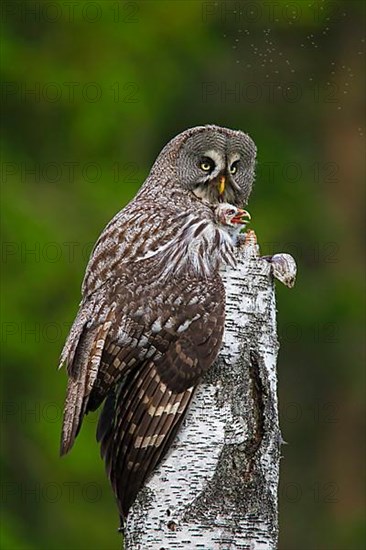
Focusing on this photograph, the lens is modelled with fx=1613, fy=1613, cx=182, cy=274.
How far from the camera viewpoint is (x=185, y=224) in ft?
19.5

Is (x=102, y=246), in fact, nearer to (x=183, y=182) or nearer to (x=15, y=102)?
(x=183, y=182)

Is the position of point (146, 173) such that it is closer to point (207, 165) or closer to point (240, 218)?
point (207, 165)

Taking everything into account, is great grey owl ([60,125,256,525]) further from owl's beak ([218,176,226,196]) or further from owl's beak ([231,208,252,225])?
owl's beak ([218,176,226,196])

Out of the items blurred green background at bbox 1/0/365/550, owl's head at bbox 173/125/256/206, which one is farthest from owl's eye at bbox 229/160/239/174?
blurred green background at bbox 1/0/365/550

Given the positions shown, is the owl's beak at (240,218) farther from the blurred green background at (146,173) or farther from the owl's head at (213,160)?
the blurred green background at (146,173)

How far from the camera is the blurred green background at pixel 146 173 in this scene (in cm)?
1127

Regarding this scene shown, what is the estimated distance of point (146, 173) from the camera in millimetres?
12320

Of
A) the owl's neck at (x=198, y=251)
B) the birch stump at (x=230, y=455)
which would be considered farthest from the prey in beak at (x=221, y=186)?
the birch stump at (x=230, y=455)

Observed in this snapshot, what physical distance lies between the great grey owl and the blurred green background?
17.3 ft

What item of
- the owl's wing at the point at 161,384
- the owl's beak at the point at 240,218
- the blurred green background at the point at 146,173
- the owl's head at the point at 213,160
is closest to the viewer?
the owl's wing at the point at 161,384

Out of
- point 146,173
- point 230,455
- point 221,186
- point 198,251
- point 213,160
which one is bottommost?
point 230,455

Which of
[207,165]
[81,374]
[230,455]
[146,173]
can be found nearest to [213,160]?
[207,165]

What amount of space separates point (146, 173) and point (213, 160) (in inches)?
231

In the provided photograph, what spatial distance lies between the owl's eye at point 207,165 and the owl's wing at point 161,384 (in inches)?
38.5
